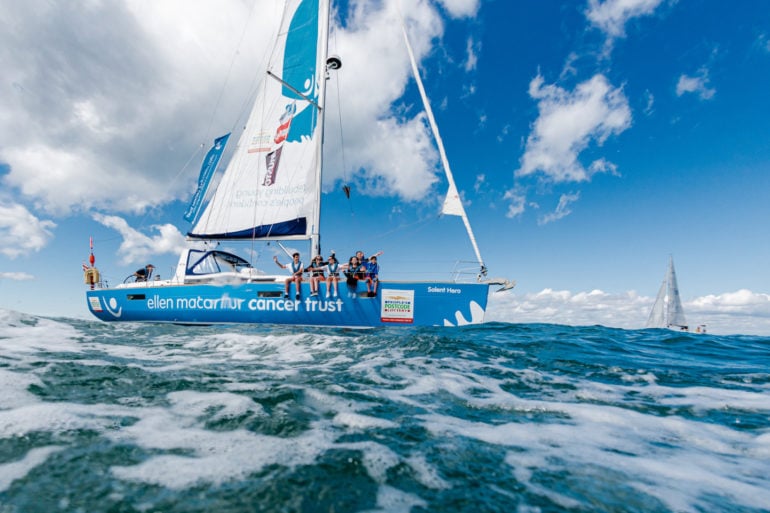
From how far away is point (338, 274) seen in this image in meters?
10.4

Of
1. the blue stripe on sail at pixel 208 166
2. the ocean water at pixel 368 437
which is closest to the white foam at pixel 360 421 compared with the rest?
the ocean water at pixel 368 437

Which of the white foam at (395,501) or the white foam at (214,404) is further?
the white foam at (214,404)

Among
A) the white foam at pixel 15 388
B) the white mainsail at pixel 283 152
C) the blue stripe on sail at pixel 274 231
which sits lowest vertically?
the white foam at pixel 15 388

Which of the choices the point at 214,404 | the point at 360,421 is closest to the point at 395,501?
the point at 360,421

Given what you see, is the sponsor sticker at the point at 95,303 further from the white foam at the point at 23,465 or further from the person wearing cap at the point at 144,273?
the white foam at the point at 23,465

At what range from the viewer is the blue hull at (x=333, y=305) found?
9.62 m

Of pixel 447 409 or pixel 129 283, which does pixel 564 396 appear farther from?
pixel 129 283

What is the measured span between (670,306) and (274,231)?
33.6 meters

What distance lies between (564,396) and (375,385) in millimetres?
2055

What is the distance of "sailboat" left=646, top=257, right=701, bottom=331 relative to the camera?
2845 centimetres

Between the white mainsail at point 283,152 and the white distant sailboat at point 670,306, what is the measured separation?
106 feet

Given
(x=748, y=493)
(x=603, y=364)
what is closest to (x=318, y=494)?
(x=748, y=493)

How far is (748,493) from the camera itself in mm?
1860

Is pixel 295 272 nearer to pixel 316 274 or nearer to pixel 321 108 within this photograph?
pixel 316 274
